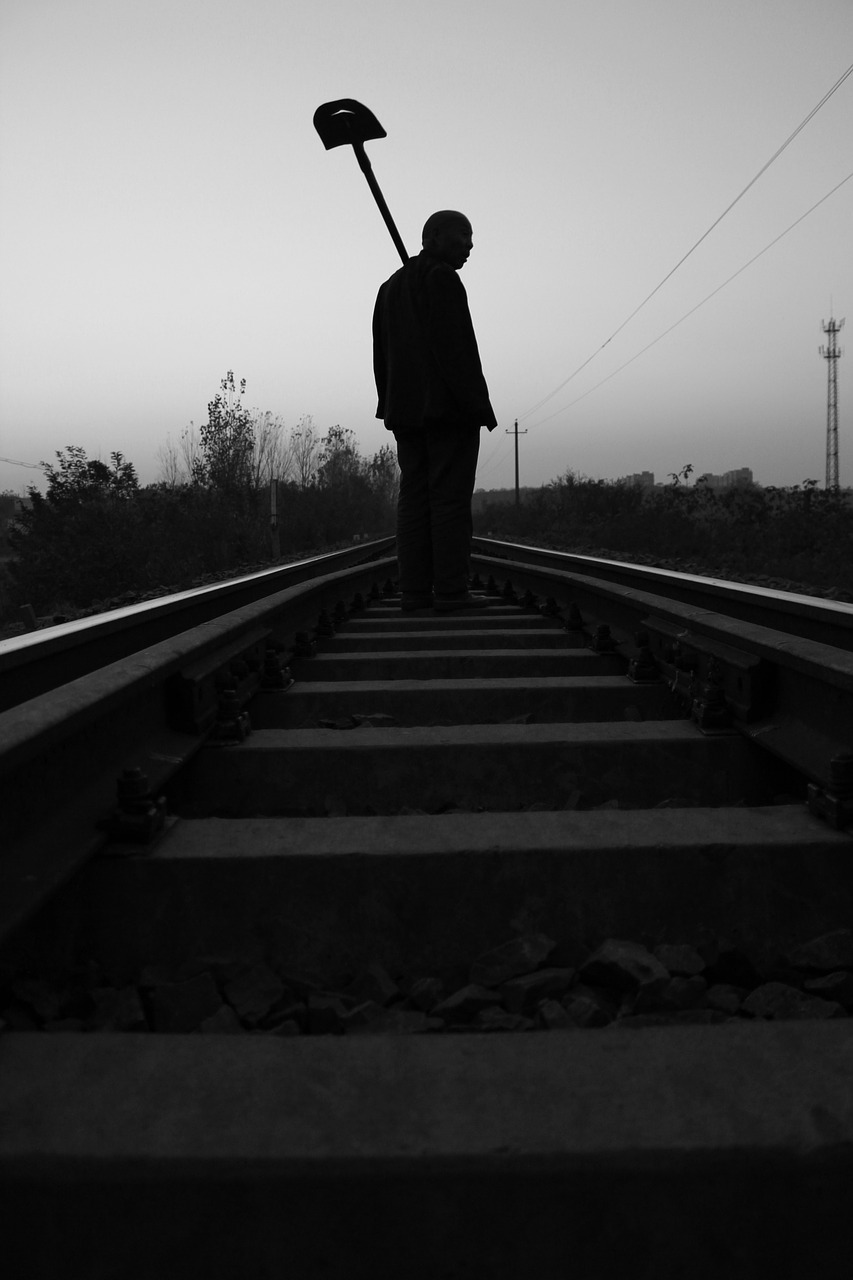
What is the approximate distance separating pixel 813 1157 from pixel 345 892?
2.59ft

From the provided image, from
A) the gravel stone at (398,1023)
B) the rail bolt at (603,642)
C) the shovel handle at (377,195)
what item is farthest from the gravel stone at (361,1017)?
the shovel handle at (377,195)

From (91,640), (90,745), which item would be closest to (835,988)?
(90,745)

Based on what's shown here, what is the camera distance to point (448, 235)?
4840 mm

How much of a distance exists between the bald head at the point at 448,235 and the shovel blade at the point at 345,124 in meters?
0.91

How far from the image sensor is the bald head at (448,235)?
484 centimetres

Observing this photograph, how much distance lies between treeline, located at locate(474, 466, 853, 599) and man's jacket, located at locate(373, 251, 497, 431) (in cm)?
333

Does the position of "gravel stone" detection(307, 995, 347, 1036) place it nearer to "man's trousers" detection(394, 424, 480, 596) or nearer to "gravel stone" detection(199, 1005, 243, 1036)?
"gravel stone" detection(199, 1005, 243, 1036)

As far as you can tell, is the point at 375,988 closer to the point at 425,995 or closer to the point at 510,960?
the point at 425,995

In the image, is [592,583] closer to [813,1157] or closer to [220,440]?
[813,1157]

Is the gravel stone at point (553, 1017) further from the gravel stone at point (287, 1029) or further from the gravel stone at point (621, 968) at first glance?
the gravel stone at point (287, 1029)

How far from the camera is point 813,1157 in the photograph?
2.66 ft

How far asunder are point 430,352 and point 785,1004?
14.0 feet

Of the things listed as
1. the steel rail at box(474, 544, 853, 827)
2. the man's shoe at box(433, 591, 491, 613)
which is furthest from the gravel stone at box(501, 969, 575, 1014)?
the man's shoe at box(433, 591, 491, 613)

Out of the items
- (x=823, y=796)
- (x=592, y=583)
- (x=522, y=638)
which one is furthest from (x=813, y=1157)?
(x=592, y=583)
